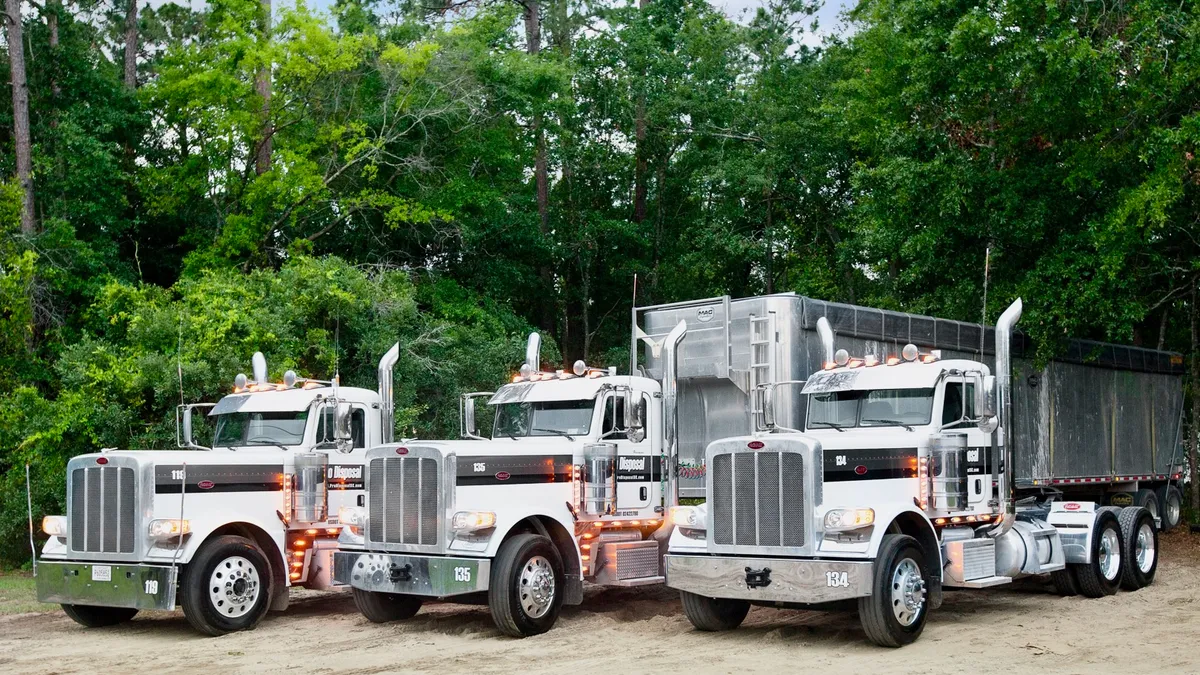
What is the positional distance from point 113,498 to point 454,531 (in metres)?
3.97

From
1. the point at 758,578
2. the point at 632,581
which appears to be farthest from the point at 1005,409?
the point at 632,581

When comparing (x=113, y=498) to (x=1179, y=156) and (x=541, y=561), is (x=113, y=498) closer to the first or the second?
(x=541, y=561)

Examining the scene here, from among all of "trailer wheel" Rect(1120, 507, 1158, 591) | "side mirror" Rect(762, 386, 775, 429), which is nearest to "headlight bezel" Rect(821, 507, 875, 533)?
"side mirror" Rect(762, 386, 775, 429)

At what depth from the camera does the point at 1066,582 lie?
627 inches

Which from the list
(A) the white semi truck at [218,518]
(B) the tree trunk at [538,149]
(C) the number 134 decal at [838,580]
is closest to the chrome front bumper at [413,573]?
(A) the white semi truck at [218,518]

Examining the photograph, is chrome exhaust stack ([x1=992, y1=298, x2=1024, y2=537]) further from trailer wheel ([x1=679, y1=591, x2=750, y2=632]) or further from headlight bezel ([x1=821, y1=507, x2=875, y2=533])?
trailer wheel ([x1=679, y1=591, x2=750, y2=632])

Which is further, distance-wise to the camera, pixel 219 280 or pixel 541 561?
pixel 219 280

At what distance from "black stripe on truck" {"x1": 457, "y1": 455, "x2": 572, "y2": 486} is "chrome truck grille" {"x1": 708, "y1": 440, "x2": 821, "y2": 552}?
7.02 ft

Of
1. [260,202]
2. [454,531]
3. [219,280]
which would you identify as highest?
[260,202]

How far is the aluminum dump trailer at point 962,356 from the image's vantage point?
1521cm

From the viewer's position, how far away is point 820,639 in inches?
504

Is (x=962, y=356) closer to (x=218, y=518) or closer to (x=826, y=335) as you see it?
(x=826, y=335)

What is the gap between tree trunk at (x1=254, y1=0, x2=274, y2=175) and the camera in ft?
98.1

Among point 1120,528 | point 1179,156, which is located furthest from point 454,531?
point 1179,156
